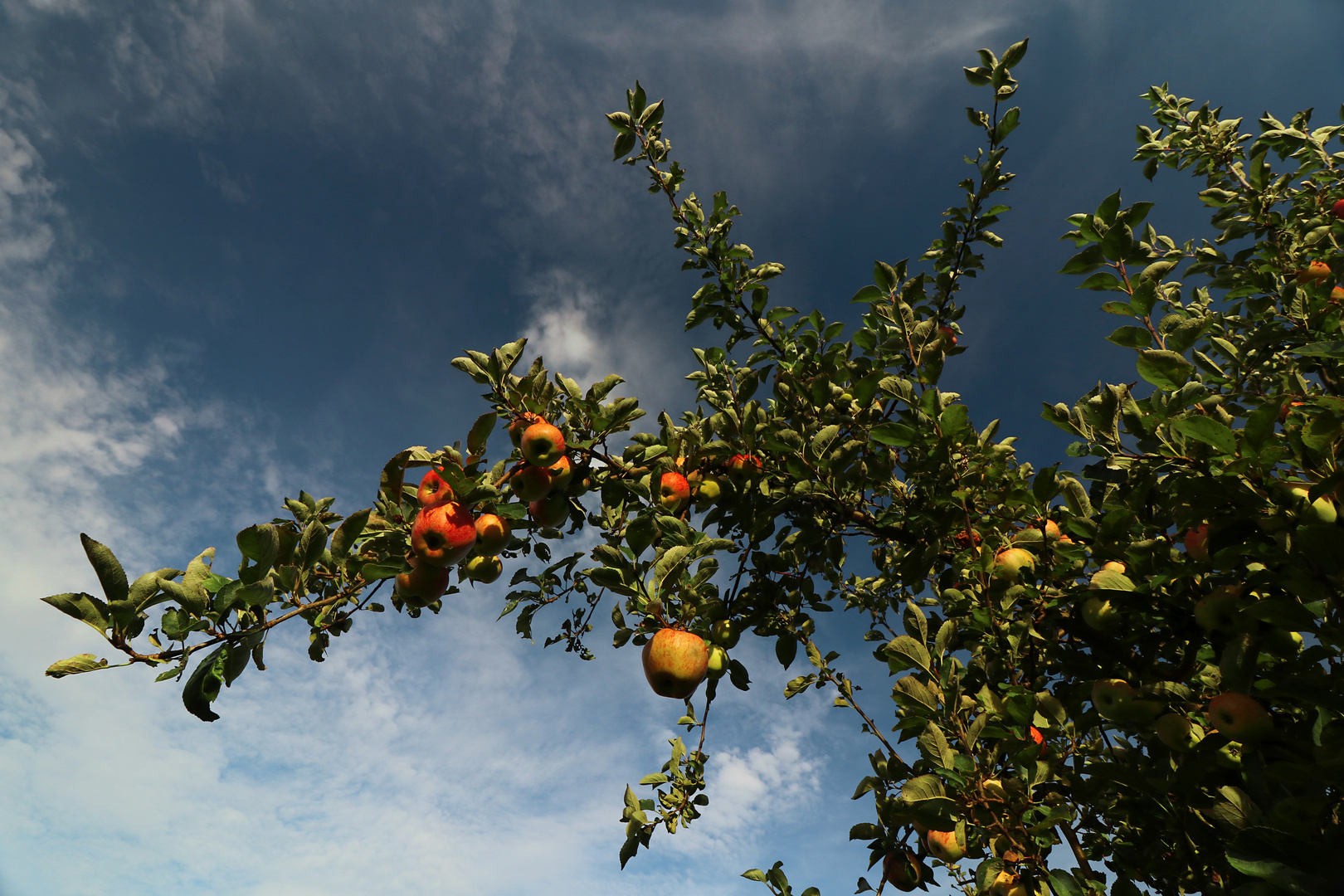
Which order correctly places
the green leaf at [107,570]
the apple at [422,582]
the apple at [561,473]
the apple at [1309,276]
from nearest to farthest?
the green leaf at [107,570], the apple at [422,582], the apple at [561,473], the apple at [1309,276]

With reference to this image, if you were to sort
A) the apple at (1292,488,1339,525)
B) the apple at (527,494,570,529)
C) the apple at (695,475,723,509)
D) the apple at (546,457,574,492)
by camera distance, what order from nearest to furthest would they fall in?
1. the apple at (1292,488,1339,525)
2. the apple at (546,457,574,492)
3. the apple at (527,494,570,529)
4. the apple at (695,475,723,509)

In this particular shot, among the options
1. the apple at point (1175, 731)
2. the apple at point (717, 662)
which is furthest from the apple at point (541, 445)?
the apple at point (1175, 731)

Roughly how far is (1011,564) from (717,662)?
1.47 meters

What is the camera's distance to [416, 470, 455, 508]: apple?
258 centimetres

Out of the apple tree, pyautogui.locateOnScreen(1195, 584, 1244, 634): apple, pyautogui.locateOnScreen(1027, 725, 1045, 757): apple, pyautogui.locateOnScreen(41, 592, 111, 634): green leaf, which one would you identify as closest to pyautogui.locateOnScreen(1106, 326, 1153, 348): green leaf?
the apple tree

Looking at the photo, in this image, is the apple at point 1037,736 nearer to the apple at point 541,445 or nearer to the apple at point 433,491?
the apple at point 541,445

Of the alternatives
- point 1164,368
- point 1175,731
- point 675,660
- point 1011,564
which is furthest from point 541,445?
point 1175,731

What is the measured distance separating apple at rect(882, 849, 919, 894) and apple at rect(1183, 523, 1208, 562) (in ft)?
6.59

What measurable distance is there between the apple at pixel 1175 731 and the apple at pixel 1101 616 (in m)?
0.39

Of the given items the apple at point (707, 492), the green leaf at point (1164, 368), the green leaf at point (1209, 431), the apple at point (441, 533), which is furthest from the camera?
the apple at point (707, 492)

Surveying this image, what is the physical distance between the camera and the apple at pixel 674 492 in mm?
2945

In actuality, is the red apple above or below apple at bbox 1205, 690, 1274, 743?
above

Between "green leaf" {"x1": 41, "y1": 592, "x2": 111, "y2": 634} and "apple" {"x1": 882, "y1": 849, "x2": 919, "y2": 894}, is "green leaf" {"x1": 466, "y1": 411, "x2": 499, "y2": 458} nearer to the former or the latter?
"green leaf" {"x1": 41, "y1": 592, "x2": 111, "y2": 634}

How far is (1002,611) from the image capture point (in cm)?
236
